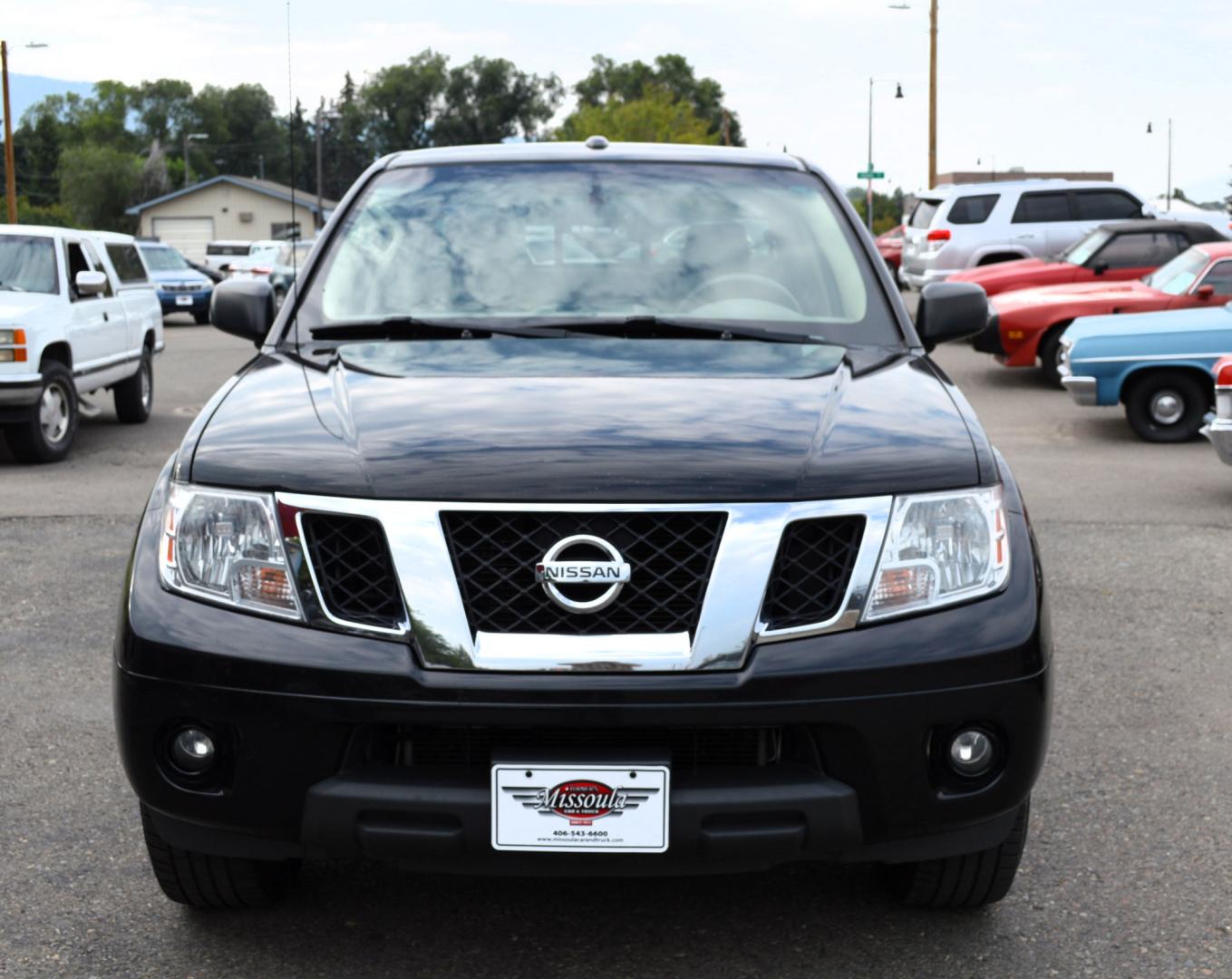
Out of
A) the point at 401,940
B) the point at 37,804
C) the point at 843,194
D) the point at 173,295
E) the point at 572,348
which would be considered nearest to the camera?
the point at 401,940

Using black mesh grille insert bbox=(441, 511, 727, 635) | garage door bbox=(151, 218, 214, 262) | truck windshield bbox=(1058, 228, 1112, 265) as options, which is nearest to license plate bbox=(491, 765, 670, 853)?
black mesh grille insert bbox=(441, 511, 727, 635)

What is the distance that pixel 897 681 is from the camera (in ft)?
10.1

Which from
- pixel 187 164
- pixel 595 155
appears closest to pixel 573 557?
pixel 595 155

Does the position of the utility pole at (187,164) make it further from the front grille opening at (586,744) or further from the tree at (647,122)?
the front grille opening at (586,744)

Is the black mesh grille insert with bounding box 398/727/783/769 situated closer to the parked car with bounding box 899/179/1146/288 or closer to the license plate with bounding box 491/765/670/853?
the license plate with bounding box 491/765/670/853

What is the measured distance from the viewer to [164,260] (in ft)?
111

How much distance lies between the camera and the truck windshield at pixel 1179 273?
50.4 ft

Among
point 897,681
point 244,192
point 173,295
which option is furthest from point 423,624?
point 244,192

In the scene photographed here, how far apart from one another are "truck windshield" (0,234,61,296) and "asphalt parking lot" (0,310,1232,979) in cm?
650

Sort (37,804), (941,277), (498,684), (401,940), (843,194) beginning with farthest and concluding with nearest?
(941,277) → (843,194) → (37,804) → (401,940) → (498,684)

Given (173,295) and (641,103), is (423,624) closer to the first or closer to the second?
(173,295)

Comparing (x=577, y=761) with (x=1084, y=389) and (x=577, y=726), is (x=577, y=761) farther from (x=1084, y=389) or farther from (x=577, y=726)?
(x=1084, y=389)

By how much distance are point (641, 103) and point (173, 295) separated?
6528 centimetres

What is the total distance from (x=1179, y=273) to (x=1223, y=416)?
6503 mm
